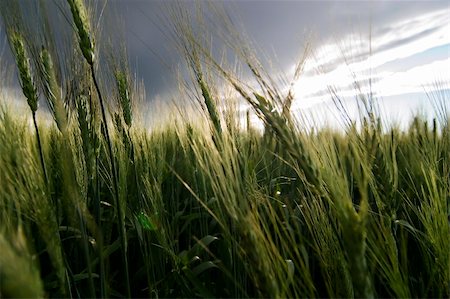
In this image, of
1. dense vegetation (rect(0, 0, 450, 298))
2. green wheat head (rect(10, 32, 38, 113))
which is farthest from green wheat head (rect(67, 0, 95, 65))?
green wheat head (rect(10, 32, 38, 113))

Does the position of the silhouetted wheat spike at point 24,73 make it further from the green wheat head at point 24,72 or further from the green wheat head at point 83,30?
the green wheat head at point 83,30

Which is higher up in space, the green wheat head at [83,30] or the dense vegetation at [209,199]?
the green wheat head at [83,30]

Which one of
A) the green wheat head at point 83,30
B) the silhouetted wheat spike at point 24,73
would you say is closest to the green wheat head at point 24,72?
the silhouetted wheat spike at point 24,73

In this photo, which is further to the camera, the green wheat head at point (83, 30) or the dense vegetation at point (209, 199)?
the green wheat head at point (83, 30)

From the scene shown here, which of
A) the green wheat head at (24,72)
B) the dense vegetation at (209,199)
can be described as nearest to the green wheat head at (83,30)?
the dense vegetation at (209,199)

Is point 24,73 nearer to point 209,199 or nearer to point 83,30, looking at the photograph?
point 83,30

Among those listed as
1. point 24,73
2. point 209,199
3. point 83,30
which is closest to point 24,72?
point 24,73

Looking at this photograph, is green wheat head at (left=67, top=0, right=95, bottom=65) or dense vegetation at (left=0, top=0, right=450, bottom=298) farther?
green wheat head at (left=67, top=0, right=95, bottom=65)

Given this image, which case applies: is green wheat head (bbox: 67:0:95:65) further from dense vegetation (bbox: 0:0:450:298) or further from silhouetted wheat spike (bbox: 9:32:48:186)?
silhouetted wheat spike (bbox: 9:32:48:186)

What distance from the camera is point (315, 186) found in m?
1.11

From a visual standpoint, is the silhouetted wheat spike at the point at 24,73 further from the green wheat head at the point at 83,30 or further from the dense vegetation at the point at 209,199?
the green wheat head at the point at 83,30

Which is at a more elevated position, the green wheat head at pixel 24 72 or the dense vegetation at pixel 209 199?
the green wheat head at pixel 24 72

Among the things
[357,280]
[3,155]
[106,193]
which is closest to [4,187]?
[3,155]

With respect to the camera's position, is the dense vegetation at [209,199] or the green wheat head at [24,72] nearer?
the dense vegetation at [209,199]
